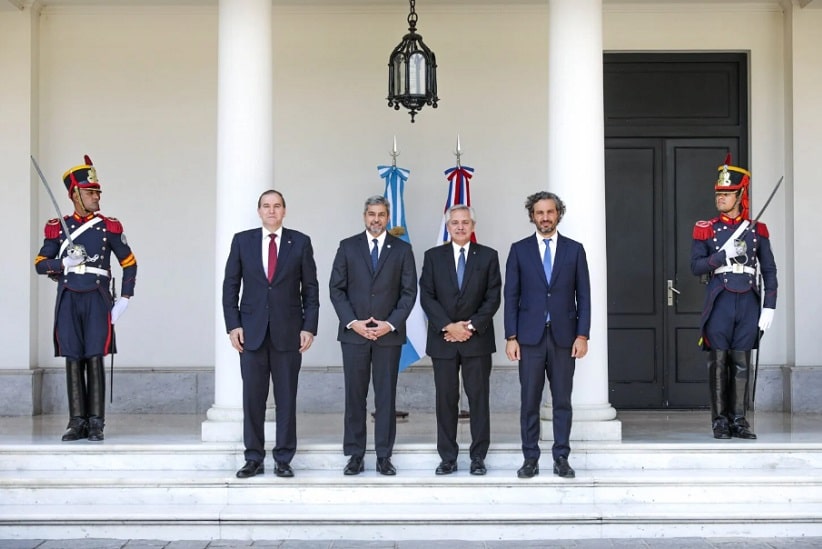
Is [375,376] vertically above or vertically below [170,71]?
below

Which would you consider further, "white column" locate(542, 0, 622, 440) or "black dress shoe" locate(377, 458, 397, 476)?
"white column" locate(542, 0, 622, 440)

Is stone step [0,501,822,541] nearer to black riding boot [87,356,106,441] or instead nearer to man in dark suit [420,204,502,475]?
man in dark suit [420,204,502,475]

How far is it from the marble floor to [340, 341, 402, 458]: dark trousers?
29cm

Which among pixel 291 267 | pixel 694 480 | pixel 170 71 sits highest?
pixel 170 71

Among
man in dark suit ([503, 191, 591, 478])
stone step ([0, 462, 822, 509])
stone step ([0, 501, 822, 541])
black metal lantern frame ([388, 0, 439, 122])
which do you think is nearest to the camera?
stone step ([0, 501, 822, 541])

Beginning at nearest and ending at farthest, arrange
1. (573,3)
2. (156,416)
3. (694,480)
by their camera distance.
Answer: (694,480) → (573,3) → (156,416)

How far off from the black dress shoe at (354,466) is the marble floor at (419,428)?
1.15 feet

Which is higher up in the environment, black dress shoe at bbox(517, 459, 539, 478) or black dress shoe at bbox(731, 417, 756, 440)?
black dress shoe at bbox(731, 417, 756, 440)

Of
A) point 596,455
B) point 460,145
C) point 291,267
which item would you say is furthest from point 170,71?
point 596,455

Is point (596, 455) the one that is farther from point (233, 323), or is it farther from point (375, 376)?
point (233, 323)

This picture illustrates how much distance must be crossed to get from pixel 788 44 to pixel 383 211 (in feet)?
15.2

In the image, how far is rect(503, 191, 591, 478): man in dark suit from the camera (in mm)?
7270

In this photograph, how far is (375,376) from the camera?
7.45 metres

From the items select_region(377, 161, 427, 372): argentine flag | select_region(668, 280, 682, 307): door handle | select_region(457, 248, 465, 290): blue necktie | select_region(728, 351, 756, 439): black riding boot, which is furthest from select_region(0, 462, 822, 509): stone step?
select_region(668, 280, 682, 307): door handle
